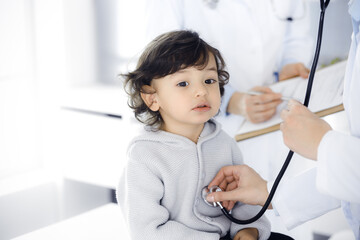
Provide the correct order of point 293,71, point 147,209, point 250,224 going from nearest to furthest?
point 147,209
point 250,224
point 293,71

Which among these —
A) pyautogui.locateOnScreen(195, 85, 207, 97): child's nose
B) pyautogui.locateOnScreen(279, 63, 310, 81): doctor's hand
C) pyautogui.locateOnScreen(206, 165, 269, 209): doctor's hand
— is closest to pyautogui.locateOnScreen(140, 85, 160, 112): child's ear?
pyautogui.locateOnScreen(195, 85, 207, 97): child's nose

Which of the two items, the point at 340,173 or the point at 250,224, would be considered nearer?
the point at 340,173

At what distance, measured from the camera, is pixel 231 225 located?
1.24 m

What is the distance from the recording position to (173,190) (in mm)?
1171

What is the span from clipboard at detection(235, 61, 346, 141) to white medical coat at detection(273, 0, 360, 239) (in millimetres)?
539

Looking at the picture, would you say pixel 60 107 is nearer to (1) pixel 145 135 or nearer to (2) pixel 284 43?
(2) pixel 284 43

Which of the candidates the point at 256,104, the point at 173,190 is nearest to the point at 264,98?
the point at 256,104

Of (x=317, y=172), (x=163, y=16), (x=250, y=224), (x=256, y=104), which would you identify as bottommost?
(x=250, y=224)

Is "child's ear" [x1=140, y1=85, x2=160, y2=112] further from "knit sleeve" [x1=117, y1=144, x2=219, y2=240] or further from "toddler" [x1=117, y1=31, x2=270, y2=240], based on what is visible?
"knit sleeve" [x1=117, y1=144, x2=219, y2=240]

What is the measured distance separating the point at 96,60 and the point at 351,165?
1890mm

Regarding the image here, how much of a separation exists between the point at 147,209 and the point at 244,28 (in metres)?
0.89

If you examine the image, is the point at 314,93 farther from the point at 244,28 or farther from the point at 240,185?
the point at 240,185

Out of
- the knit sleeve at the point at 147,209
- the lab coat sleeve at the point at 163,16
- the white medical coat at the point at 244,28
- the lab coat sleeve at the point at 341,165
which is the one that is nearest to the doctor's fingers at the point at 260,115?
the white medical coat at the point at 244,28

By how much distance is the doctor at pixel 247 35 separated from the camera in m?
1.72
